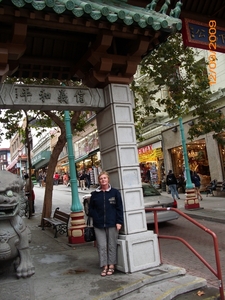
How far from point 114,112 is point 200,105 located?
281 inches

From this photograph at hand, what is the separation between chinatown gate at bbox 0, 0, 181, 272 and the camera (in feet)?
15.1

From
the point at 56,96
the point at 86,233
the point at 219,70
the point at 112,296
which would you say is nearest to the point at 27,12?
the point at 56,96

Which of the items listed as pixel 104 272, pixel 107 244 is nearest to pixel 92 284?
pixel 104 272

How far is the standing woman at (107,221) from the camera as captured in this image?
16.7 feet

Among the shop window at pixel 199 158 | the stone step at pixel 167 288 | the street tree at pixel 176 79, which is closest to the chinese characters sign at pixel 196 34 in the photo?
the street tree at pixel 176 79

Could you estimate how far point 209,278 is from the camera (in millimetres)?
5375

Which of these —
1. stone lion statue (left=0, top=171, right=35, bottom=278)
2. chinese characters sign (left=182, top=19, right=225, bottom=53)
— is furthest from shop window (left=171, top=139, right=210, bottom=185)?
stone lion statue (left=0, top=171, right=35, bottom=278)

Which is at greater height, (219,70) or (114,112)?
(219,70)

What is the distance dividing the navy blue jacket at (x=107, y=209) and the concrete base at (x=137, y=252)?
0.36 m

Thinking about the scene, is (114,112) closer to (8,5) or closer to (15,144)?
(8,5)

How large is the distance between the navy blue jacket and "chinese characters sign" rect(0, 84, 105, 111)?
1630 mm

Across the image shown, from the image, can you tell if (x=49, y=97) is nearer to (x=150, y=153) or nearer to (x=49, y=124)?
(x=49, y=124)

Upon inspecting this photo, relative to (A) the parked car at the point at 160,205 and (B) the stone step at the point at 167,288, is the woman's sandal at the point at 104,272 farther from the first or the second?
(A) the parked car at the point at 160,205

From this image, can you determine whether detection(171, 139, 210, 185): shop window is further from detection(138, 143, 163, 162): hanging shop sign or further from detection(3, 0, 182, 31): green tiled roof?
detection(3, 0, 182, 31): green tiled roof
